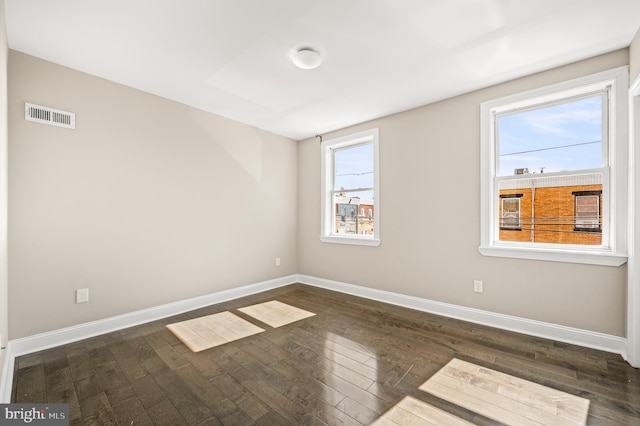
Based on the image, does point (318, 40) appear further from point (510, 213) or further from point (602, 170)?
point (602, 170)

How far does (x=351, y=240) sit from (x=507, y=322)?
2.13 meters

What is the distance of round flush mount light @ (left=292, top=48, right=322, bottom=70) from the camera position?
94.8 inches

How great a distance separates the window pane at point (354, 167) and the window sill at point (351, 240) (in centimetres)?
80

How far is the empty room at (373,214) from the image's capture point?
1.91 m

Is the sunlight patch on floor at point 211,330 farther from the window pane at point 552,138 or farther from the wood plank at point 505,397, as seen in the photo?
the window pane at point 552,138

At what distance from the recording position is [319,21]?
208 cm

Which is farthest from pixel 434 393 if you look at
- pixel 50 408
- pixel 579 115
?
pixel 579 115

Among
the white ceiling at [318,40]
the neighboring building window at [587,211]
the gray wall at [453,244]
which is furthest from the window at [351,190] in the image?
the neighboring building window at [587,211]

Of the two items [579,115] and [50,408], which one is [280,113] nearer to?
[579,115]

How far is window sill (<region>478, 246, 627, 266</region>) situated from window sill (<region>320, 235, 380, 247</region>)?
136 centimetres

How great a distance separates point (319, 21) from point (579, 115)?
8.31ft

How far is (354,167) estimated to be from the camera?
176 inches

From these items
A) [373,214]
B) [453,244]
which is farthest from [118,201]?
[453,244]

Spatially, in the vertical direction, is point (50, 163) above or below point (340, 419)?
above
